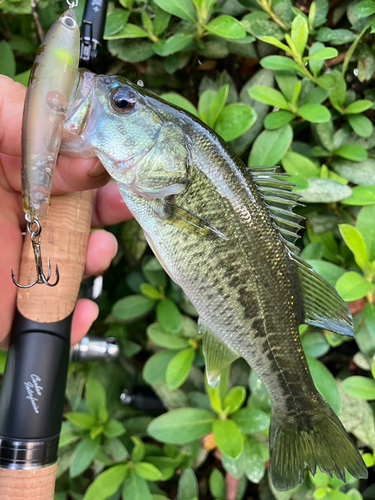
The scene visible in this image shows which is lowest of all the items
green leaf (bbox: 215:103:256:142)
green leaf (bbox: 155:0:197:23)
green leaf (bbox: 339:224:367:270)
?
green leaf (bbox: 339:224:367:270)

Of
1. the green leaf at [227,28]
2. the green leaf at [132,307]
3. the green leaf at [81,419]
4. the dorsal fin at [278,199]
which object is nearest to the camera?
the dorsal fin at [278,199]

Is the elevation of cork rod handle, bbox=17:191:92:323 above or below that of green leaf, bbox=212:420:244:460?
above

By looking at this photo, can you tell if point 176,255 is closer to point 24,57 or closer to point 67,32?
point 67,32

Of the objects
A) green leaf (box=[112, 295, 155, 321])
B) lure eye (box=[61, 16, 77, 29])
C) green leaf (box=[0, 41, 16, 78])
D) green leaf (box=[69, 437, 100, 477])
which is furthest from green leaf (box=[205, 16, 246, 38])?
green leaf (box=[69, 437, 100, 477])

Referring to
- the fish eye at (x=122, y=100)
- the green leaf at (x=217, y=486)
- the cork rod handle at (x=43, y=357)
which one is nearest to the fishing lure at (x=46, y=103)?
the fish eye at (x=122, y=100)

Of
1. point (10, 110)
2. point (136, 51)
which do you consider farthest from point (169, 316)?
point (136, 51)

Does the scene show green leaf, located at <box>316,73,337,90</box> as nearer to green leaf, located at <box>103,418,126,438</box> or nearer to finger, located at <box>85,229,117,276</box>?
finger, located at <box>85,229,117,276</box>

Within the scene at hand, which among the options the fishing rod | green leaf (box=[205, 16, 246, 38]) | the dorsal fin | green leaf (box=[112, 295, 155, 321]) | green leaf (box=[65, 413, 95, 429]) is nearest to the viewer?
the fishing rod

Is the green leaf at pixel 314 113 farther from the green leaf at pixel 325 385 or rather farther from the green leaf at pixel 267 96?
the green leaf at pixel 325 385
